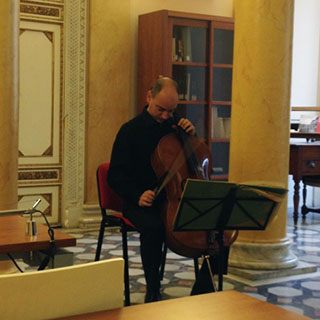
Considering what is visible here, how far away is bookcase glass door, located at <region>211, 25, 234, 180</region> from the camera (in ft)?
23.3

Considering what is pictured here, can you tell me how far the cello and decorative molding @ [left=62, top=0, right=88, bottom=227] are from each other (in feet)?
9.80

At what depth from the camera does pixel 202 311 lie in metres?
1.47

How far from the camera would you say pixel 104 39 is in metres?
6.73

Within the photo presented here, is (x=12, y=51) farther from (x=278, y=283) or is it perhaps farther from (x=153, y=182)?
(x=278, y=283)

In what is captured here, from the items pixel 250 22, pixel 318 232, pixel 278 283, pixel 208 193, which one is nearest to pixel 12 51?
pixel 250 22

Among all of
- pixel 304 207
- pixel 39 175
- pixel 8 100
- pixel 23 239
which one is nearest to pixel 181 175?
pixel 23 239

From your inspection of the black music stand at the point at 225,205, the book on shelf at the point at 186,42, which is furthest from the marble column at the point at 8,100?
the book on shelf at the point at 186,42

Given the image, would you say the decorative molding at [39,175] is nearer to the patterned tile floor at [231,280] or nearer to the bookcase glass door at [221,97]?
the patterned tile floor at [231,280]

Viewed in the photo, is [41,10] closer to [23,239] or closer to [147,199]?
[147,199]

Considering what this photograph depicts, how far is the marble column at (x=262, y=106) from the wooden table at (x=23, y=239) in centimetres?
240

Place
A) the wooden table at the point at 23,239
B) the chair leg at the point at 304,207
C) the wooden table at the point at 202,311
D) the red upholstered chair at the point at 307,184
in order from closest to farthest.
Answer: the wooden table at the point at 202,311, the wooden table at the point at 23,239, the red upholstered chair at the point at 307,184, the chair leg at the point at 304,207

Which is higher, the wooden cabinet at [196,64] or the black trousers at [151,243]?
the wooden cabinet at [196,64]

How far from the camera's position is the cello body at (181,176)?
3.56 m

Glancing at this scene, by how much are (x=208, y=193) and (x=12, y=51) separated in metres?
2.08
